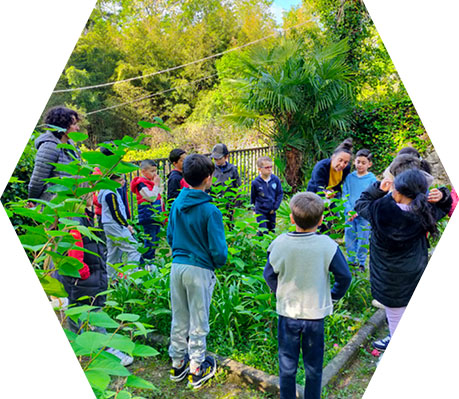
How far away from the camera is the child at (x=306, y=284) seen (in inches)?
62.9

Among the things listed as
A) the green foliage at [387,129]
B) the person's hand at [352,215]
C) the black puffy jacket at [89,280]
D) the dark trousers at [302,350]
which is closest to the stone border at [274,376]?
the dark trousers at [302,350]

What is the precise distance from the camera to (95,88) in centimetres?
1898

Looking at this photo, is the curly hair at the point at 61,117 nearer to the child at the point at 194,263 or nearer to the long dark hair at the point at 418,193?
the child at the point at 194,263

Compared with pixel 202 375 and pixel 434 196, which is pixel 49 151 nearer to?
pixel 202 375

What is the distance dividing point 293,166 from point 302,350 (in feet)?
20.5

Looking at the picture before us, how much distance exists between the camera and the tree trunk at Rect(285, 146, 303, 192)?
7.57 m

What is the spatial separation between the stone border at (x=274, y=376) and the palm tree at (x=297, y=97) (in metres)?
5.46

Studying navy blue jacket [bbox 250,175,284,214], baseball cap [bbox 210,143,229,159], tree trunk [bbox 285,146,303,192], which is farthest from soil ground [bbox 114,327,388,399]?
tree trunk [bbox 285,146,303,192]

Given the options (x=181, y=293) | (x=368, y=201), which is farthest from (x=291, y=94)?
(x=181, y=293)

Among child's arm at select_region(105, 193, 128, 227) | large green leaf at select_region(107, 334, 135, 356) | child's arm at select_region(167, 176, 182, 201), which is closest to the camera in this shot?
large green leaf at select_region(107, 334, 135, 356)

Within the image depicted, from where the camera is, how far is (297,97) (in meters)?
7.21

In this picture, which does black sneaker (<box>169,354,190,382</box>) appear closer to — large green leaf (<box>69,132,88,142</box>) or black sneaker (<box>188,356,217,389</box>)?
black sneaker (<box>188,356,217,389</box>)

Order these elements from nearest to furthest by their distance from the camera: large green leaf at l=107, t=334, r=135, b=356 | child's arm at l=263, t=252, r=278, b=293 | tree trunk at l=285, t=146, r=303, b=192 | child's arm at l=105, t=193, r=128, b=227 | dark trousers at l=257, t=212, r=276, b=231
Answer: large green leaf at l=107, t=334, r=135, b=356, child's arm at l=263, t=252, r=278, b=293, child's arm at l=105, t=193, r=128, b=227, dark trousers at l=257, t=212, r=276, b=231, tree trunk at l=285, t=146, r=303, b=192

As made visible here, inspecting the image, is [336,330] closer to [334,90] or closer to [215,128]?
[334,90]
